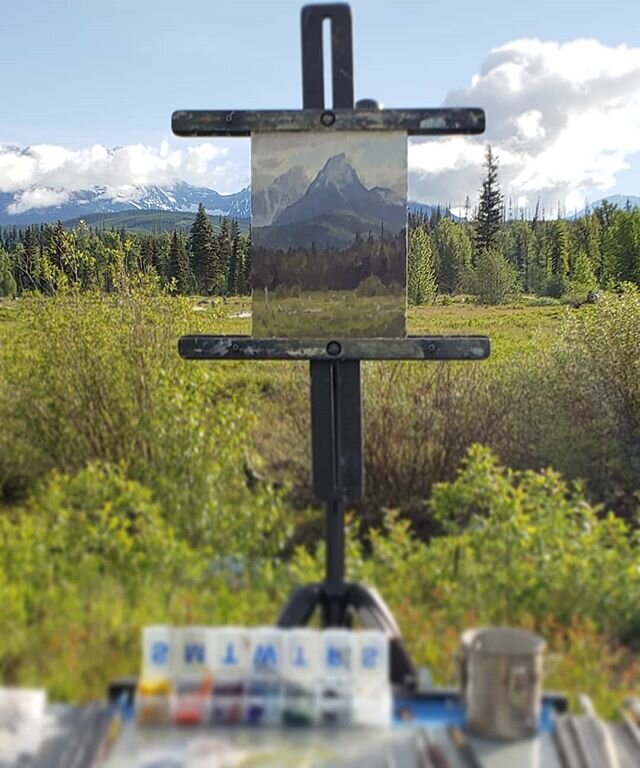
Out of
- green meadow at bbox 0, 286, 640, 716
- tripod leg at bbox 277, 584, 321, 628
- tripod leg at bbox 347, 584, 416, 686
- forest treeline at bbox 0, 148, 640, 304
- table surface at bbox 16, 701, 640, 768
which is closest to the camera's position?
table surface at bbox 16, 701, 640, 768

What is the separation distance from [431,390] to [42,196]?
20077 cm

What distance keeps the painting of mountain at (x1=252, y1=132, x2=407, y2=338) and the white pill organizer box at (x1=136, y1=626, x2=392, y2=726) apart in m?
0.73

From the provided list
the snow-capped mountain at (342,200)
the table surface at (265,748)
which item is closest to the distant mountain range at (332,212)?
the snow-capped mountain at (342,200)

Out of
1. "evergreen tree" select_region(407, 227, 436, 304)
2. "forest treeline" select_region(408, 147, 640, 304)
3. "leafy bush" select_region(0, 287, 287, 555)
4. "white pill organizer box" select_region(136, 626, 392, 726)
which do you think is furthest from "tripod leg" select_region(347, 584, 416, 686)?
"forest treeline" select_region(408, 147, 640, 304)

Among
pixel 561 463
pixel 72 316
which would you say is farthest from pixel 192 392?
pixel 561 463

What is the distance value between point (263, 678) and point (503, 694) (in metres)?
0.34

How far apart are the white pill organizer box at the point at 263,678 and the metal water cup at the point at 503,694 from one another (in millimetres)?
124

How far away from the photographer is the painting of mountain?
1891mm

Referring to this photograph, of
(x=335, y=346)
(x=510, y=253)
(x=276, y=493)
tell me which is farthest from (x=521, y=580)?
(x=510, y=253)

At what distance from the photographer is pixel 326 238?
1904mm

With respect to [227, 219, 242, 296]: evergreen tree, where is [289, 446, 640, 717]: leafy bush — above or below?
below

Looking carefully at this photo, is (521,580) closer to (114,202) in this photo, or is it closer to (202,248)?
(202,248)

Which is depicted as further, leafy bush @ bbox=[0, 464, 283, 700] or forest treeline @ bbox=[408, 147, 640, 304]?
forest treeline @ bbox=[408, 147, 640, 304]

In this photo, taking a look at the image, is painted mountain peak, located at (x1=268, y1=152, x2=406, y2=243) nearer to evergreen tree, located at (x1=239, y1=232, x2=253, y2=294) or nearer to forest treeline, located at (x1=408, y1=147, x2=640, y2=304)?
evergreen tree, located at (x1=239, y1=232, x2=253, y2=294)
